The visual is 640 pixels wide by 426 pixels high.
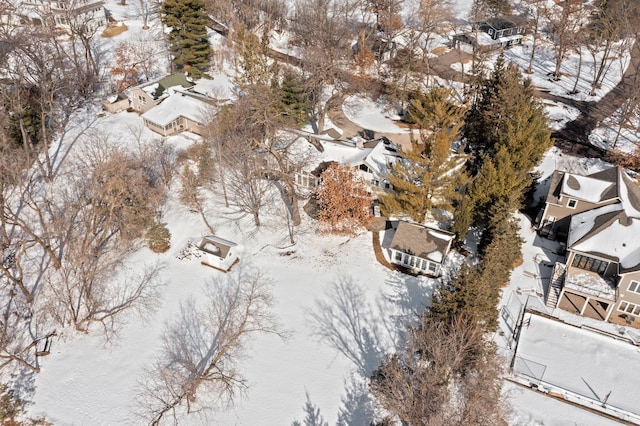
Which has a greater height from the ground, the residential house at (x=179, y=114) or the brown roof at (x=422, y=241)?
the residential house at (x=179, y=114)

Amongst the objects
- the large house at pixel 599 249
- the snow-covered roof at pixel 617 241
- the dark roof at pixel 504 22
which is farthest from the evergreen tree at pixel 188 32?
the snow-covered roof at pixel 617 241

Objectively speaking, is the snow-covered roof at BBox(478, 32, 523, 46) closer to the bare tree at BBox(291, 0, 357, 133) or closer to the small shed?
the bare tree at BBox(291, 0, 357, 133)

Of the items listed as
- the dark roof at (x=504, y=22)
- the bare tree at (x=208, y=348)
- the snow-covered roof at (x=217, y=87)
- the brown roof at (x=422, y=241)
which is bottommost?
the bare tree at (x=208, y=348)

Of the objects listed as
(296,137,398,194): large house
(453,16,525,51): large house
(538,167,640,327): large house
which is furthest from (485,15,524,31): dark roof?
(538,167,640,327): large house

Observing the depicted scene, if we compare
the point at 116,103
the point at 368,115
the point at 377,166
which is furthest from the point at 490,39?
the point at 116,103

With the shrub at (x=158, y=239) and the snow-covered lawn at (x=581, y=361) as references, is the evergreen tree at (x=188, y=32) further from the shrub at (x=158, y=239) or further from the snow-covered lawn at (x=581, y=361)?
the snow-covered lawn at (x=581, y=361)

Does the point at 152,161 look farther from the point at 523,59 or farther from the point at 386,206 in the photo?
the point at 523,59
